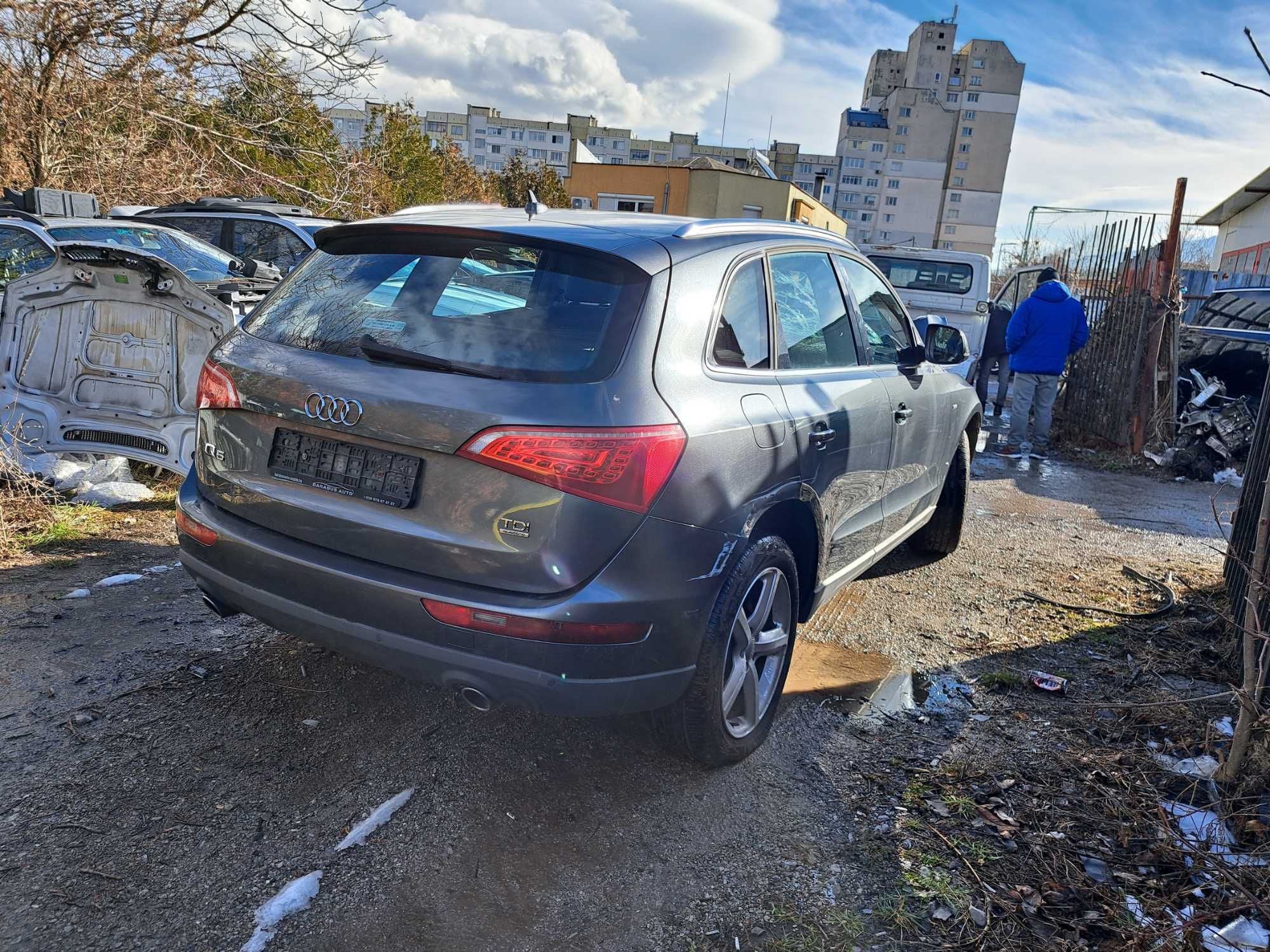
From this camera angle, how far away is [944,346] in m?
4.80

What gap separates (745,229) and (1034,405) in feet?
26.5

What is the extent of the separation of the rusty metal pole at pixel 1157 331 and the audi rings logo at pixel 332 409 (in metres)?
9.88

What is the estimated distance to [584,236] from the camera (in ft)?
9.01

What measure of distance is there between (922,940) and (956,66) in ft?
380

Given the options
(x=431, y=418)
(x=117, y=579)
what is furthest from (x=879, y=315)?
(x=117, y=579)

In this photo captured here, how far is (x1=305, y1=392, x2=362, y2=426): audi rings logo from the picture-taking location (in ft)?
8.22

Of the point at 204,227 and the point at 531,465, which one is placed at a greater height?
the point at 204,227

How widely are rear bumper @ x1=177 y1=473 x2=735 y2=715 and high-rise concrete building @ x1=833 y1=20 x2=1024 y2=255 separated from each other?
342 feet

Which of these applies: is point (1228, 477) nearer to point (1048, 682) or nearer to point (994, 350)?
point (994, 350)

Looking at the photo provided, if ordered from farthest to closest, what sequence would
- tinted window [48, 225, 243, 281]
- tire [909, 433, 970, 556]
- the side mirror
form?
tinted window [48, 225, 243, 281]
tire [909, 433, 970, 556]
the side mirror

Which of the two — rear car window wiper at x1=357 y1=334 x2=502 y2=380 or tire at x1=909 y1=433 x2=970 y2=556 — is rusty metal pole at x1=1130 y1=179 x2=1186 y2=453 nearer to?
tire at x1=909 y1=433 x2=970 y2=556

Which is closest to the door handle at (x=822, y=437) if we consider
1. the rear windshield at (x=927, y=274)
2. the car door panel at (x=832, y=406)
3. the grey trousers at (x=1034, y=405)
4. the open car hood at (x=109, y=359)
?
the car door panel at (x=832, y=406)

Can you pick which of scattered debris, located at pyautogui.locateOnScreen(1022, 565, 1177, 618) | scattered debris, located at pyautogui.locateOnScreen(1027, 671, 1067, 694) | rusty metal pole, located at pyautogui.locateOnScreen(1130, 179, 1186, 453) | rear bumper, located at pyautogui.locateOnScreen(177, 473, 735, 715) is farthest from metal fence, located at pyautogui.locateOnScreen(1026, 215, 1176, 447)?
rear bumper, located at pyautogui.locateOnScreen(177, 473, 735, 715)

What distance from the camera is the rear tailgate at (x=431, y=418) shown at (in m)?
2.35
